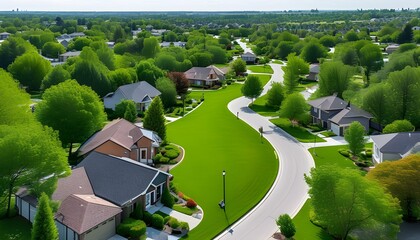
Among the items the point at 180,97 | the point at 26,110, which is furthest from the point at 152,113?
the point at 180,97

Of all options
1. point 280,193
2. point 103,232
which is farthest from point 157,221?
point 280,193

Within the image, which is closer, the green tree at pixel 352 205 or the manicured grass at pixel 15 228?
the green tree at pixel 352 205

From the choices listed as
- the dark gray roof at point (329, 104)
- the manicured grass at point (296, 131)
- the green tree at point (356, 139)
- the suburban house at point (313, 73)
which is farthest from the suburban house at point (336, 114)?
the suburban house at point (313, 73)

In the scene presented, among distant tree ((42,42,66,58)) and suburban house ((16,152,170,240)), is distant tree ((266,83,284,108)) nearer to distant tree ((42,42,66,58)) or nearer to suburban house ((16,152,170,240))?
suburban house ((16,152,170,240))

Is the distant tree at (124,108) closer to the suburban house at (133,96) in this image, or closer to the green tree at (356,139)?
the suburban house at (133,96)

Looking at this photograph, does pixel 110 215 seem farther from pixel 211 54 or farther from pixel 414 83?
→ pixel 211 54
